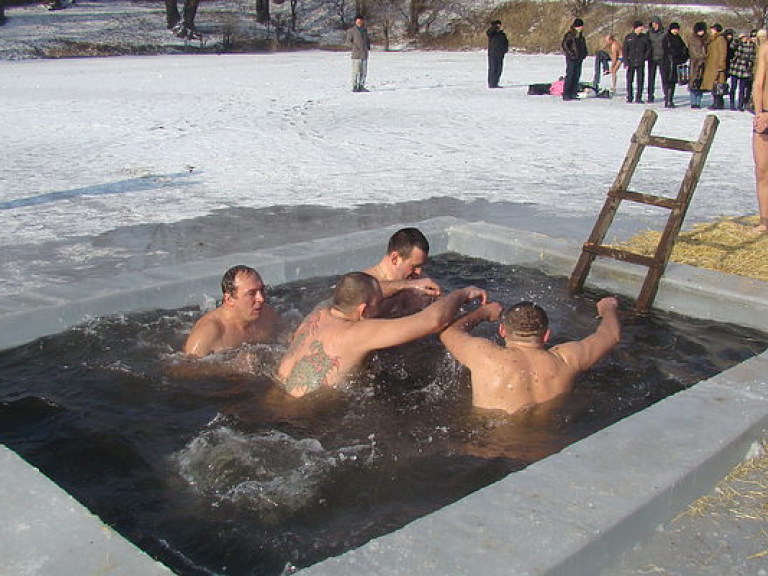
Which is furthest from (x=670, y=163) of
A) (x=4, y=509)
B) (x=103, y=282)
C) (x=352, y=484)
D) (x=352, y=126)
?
(x=4, y=509)

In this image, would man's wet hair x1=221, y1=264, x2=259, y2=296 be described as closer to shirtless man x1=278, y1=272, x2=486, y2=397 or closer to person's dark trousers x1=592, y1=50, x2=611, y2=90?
shirtless man x1=278, y1=272, x2=486, y2=397

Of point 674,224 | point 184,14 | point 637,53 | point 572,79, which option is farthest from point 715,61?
point 184,14

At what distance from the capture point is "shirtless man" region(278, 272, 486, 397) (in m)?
4.58

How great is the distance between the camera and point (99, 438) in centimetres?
442

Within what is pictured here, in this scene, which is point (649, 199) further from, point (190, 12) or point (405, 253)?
point (190, 12)

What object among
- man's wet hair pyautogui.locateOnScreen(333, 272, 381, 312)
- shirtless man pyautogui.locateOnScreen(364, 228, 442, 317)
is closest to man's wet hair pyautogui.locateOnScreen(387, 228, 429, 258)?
shirtless man pyautogui.locateOnScreen(364, 228, 442, 317)

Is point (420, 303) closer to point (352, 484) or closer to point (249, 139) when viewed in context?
point (352, 484)

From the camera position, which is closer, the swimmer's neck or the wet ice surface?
the swimmer's neck

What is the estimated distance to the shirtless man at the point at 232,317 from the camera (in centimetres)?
521

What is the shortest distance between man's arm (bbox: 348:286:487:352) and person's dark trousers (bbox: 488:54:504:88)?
61.1ft

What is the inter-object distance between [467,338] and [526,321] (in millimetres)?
396

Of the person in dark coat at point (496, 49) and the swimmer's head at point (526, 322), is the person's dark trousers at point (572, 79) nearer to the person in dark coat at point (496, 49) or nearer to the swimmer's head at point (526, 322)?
the person in dark coat at point (496, 49)

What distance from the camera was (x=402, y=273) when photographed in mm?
5773

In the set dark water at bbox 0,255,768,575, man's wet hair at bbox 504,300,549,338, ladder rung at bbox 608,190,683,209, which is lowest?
dark water at bbox 0,255,768,575
